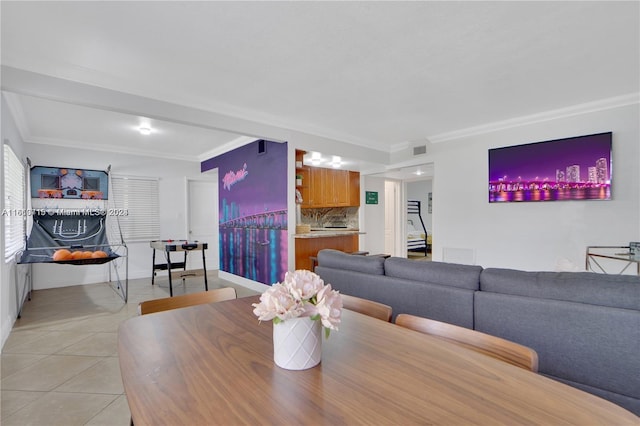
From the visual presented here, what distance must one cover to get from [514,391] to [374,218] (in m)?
5.82

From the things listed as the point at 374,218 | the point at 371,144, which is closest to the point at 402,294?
the point at 371,144

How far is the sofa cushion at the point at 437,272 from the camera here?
75.8 inches

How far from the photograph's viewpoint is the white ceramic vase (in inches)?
37.3

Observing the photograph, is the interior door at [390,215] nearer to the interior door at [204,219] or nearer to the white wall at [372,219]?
the white wall at [372,219]

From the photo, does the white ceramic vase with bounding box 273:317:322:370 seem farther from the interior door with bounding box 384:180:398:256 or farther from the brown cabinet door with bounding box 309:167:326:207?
the interior door with bounding box 384:180:398:256

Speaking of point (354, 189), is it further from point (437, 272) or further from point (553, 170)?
point (437, 272)

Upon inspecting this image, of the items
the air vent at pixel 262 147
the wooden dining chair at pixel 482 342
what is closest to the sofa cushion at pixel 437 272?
the wooden dining chair at pixel 482 342

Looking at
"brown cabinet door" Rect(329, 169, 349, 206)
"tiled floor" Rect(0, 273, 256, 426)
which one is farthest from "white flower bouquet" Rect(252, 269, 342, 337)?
"brown cabinet door" Rect(329, 169, 349, 206)

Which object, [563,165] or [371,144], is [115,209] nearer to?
[371,144]

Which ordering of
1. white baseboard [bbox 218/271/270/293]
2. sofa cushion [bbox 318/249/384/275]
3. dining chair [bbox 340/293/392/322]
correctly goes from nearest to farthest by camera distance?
dining chair [bbox 340/293/392/322], sofa cushion [bbox 318/249/384/275], white baseboard [bbox 218/271/270/293]

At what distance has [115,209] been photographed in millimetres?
5758

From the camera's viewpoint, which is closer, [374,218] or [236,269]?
[236,269]

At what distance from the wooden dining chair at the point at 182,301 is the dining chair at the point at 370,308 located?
683mm

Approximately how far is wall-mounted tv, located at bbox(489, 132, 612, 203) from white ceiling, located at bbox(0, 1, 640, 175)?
51 centimetres
